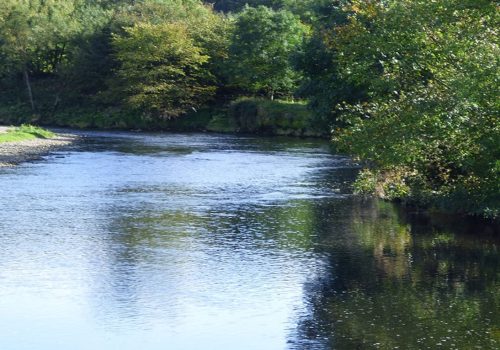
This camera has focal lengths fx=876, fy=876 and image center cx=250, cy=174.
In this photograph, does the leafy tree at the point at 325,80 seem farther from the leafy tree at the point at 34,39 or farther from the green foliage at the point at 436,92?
the leafy tree at the point at 34,39

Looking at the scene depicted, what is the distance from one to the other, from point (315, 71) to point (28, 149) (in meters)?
20.6

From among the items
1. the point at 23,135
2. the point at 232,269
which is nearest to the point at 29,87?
the point at 23,135

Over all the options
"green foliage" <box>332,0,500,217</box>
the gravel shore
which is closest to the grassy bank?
the gravel shore

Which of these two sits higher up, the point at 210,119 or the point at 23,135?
the point at 210,119

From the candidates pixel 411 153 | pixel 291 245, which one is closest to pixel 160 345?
pixel 291 245

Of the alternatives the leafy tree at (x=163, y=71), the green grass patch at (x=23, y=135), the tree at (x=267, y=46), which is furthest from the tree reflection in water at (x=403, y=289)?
the leafy tree at (x=163, y=71)

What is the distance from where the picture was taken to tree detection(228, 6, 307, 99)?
3440 inches

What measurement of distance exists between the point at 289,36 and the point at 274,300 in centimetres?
6875

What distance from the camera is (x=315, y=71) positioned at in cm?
5469

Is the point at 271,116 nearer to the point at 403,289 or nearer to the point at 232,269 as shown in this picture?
the point at 232,269

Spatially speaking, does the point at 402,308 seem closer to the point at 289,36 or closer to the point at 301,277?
the point at 301,277

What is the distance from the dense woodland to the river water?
2.90 meters

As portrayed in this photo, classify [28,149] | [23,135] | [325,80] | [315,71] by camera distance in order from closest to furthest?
[325,80] < [315,71] < [28,149] < [23,135]

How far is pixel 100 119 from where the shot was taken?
92938 mm
